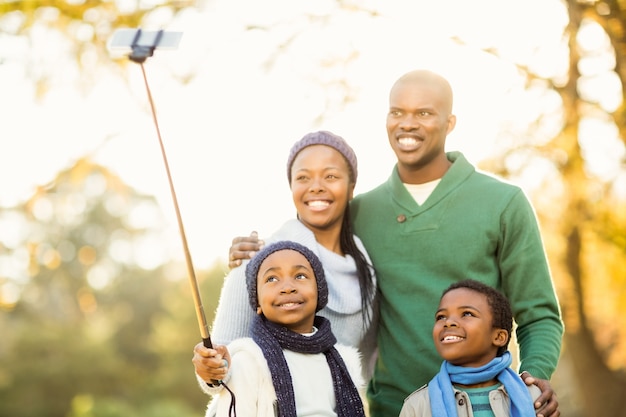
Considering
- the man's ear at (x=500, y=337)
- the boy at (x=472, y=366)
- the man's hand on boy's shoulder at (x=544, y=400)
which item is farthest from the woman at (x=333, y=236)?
the man's hand on boy's shoulder at (x=544, y=400)

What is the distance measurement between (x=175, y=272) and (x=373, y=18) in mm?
31563

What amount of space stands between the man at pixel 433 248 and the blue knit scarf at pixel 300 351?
16.9 inches

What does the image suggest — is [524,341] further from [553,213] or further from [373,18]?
[553,213]

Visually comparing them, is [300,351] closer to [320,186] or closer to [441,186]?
[320,186]

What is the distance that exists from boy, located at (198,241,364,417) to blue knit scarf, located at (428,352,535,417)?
0.29 meters

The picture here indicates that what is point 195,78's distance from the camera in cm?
787

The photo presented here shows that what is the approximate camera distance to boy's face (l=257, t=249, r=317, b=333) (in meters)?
3.59

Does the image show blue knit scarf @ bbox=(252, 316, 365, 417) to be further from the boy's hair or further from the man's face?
the man's face

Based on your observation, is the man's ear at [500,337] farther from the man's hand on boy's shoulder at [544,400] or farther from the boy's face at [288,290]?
the boy's face at [288,290]

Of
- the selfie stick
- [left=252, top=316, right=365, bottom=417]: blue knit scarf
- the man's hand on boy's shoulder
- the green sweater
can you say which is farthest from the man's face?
the selfie stick

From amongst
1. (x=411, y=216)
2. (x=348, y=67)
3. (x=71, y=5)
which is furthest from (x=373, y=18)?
(x=411, y=216)

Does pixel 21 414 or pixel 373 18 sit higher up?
pixel 373 18

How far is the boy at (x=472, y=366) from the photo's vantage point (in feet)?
11.6

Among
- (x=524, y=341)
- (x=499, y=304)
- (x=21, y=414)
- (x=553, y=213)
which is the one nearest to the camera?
(x=499, y=304)
